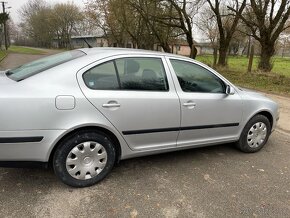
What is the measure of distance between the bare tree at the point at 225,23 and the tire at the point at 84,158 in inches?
573

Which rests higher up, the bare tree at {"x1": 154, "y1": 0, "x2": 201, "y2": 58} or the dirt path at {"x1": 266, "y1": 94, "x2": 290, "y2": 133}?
the bare tree at {"x1": 154, "y1": 0, "x2": 201, "y2": 58}

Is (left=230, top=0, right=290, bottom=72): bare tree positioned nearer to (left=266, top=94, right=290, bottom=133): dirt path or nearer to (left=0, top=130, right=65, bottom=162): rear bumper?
(left=266, top=94, right=290, bottom=133): dirt path

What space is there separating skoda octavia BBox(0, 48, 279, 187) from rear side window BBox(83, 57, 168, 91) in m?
0.01

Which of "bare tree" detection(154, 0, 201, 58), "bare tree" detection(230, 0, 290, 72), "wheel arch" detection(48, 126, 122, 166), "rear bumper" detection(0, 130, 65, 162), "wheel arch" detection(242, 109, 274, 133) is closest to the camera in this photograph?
"rear bumper" detection(0, 130, 65, 162)

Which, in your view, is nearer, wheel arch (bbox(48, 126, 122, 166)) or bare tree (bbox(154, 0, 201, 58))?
wheel arch (bbox(48, 126, 122, 166))

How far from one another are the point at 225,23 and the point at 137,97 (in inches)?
703

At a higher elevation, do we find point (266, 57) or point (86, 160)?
point (266, 57)

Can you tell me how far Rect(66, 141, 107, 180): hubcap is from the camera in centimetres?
306

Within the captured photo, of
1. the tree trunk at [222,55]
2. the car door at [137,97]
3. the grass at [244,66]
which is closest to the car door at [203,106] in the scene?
the car door at [137,97]

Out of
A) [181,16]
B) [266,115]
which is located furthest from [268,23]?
[266,115]

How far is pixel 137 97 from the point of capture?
3252mm

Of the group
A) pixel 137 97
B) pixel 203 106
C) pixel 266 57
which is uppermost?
pixel 266 57

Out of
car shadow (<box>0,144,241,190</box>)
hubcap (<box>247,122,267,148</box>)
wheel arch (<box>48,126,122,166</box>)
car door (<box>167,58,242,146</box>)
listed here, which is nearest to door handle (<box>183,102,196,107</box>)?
car door (<box>167,58,242,146</box>)

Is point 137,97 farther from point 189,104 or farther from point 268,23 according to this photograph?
point 268,23
